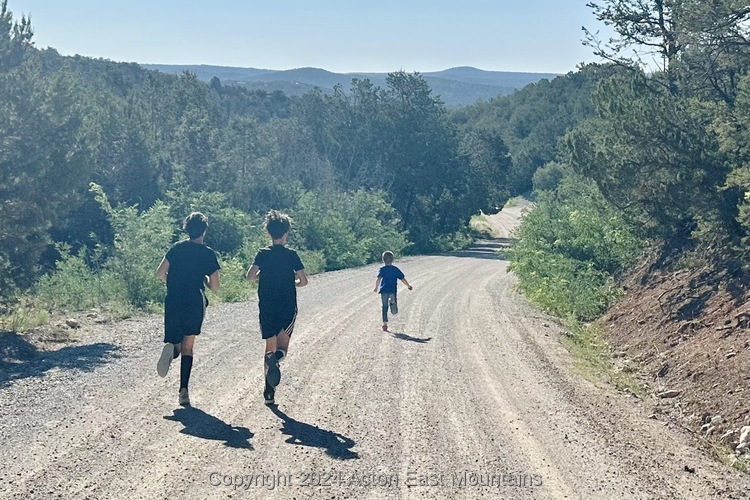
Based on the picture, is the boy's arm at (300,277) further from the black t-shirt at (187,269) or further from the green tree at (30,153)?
the green tree at (30,153)

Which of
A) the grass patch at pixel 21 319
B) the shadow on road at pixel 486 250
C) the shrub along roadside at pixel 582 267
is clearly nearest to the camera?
the grass patch at pixel 21 319

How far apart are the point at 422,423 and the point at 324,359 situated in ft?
12.2

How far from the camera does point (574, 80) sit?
11581 centimetres

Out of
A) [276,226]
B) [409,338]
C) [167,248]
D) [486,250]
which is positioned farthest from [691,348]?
[486,250]

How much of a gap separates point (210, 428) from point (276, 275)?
1824mm

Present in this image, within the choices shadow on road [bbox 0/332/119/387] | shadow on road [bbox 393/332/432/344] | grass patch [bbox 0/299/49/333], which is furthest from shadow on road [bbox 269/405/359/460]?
grass patch [bbox 0/299/49/333]

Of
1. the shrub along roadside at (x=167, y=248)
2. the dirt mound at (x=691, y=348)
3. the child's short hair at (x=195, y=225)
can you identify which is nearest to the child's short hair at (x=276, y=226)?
the child's short hair at (x=195, y=225)

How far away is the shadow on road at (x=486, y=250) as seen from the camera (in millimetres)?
50531

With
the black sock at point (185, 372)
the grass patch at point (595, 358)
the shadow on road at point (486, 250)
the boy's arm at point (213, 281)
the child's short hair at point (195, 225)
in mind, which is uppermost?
the child's short hair at point (195, 225)

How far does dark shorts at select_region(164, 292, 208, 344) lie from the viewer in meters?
8.34

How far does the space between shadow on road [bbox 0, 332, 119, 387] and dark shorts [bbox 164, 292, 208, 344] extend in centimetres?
270

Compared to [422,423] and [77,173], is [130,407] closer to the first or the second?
[422,423]

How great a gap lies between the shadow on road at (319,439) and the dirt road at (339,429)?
0.02 meters

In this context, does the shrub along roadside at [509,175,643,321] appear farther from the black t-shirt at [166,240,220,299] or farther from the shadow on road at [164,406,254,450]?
the shadow on road at [164,406,254,450]
